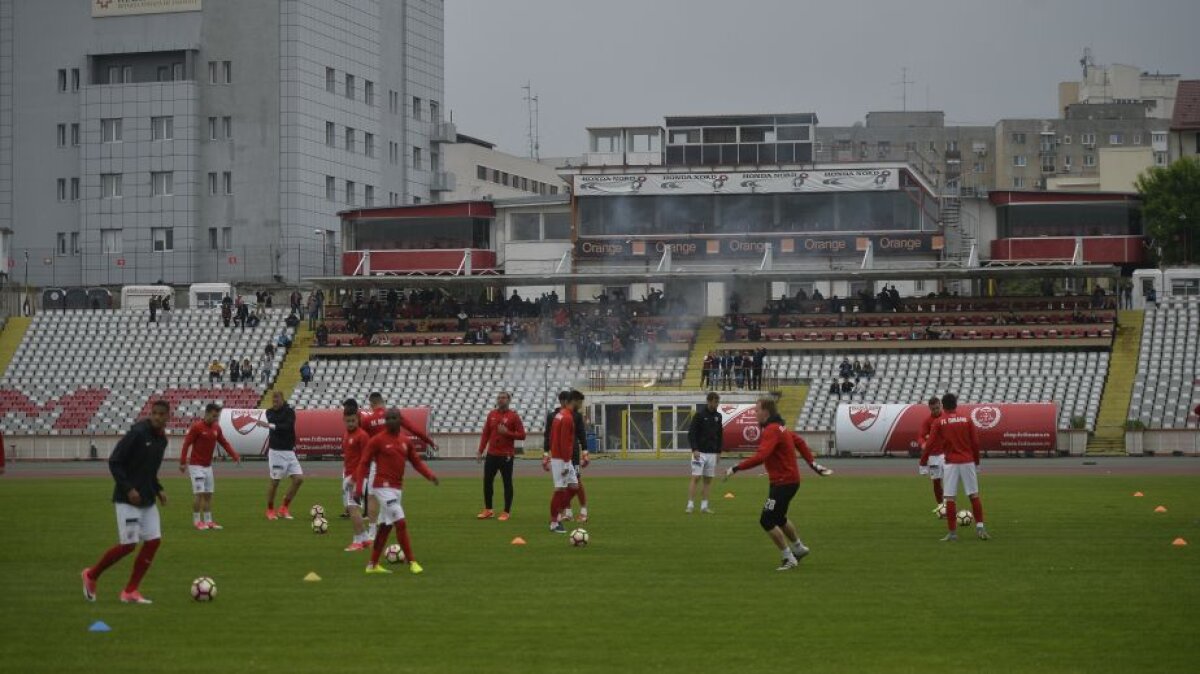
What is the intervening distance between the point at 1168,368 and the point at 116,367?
43764 millimetres

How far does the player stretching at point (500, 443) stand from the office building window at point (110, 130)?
223 ft

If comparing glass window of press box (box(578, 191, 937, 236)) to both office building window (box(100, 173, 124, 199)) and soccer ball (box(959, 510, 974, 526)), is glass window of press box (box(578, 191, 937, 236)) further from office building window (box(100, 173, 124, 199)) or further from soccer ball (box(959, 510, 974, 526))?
soccer ball (box(959, 510, 974, 526))

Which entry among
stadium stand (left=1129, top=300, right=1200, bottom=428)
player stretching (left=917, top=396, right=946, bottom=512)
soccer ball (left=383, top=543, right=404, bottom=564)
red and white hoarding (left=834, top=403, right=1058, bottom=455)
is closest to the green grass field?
soccer ball (left=383, top=543, right=404, bottom=564)

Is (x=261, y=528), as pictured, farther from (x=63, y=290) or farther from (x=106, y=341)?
(x=63, y=290)

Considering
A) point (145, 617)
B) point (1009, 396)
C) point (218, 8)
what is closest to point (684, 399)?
point (1009, 396)

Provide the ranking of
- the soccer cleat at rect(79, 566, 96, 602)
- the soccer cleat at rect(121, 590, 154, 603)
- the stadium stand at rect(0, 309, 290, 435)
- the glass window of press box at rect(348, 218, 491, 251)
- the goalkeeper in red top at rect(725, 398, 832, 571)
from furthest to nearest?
the glass window of press box at rect(348, 218, 491, 251) → the stadium stand at rect(0, 309, 290, 435) → the goalkeeper in red top at rect(725, 398, 832, 571) → the soccer cleat at rect(79, 566, 96, 602) → the soccer cleat at rect(121, 590, 154, 603)

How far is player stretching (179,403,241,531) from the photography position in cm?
2886

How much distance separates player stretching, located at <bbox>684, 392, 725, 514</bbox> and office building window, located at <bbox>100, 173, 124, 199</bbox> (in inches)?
2642

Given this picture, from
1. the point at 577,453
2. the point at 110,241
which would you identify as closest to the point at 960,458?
the point at 577,453

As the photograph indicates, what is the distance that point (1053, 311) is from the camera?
2712 inches

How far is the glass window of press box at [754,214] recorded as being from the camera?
73.4 meters

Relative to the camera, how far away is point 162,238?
91.9m

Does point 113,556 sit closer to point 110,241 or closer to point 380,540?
point 380,540

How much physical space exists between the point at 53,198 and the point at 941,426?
78037 millimetres
